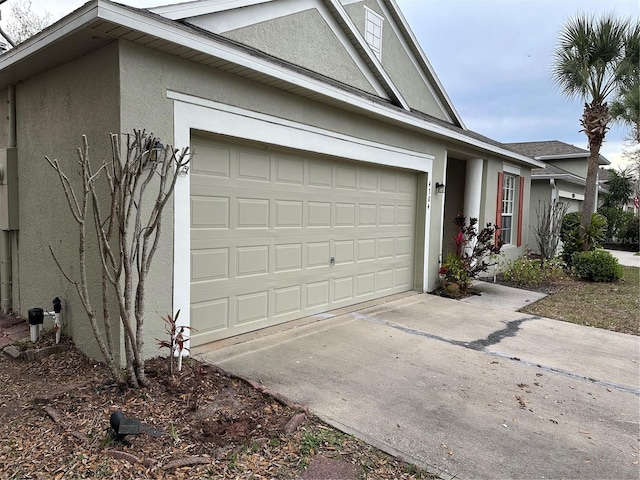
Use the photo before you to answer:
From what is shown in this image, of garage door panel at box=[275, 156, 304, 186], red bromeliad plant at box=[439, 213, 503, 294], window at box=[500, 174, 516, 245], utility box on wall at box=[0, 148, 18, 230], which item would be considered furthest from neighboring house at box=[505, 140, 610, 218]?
utility box on wall at box=[0, 148, 18, 230]

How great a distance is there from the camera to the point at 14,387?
12.1 ft

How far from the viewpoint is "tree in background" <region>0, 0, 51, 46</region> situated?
16047 millimetres

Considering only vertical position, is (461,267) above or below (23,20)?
below

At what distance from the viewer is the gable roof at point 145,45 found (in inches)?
136

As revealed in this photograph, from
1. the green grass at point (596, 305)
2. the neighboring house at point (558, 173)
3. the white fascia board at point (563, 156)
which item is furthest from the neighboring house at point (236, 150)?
the white fascia board at point (563, 156)

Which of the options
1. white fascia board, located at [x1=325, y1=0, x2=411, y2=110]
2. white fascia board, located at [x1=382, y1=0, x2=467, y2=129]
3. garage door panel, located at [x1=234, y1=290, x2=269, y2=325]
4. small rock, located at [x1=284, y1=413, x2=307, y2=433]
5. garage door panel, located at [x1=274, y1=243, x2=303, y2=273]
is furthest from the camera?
white fascia board, located at [x1=382, y1=0, x2=467, y2=129]

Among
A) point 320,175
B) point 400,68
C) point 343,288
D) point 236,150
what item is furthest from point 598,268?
point 236,150

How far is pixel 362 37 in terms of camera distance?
7156 mm

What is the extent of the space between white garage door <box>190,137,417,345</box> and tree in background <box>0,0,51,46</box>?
16.2m

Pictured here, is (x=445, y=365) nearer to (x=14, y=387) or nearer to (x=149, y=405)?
(x=149, y=405)

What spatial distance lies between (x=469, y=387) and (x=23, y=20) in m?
20.1

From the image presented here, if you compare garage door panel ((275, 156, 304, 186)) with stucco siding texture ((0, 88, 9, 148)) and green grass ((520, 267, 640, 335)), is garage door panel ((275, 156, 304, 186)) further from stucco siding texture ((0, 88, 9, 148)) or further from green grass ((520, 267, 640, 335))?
green grass ((520, 267, 640, 335))

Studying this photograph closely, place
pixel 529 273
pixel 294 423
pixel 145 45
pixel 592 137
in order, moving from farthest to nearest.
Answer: pixel 592 137 → pixel 529 273 → pixel 145 45 → pixel 294 423

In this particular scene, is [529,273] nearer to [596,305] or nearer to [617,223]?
[596,305]
